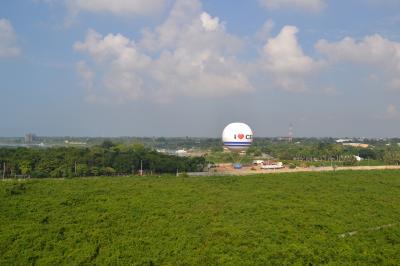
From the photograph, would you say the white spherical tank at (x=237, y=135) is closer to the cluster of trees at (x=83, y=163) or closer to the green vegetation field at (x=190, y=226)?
the cluster of trees at (x=83, y=163)

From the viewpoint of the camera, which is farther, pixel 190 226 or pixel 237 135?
pixel 237 135

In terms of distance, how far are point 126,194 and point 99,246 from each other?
27.2 feet

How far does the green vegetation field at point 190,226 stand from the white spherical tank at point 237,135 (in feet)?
63.6

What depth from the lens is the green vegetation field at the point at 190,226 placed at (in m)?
11.5

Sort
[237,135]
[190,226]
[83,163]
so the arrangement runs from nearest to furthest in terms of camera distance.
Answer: [190,226] → [237,135] → [83,163]

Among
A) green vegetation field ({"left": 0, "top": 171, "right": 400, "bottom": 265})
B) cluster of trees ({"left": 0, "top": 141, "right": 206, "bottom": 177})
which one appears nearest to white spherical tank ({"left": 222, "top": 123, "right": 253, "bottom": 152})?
cluster of trees ({"left": 0, "top": 141, "right": 206, "bottom": 177})

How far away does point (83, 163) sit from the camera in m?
44.1

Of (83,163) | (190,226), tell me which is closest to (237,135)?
(83,163)

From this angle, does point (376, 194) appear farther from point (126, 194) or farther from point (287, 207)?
point (126, 194)

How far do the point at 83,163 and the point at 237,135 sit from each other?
705 inches

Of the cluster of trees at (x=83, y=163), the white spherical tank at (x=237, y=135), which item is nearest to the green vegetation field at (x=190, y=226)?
the cluster of trees at (x=83, y=163)

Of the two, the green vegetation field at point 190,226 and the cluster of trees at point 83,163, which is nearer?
the green vegetation field at point 190,226

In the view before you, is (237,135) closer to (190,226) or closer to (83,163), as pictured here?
(83,163)

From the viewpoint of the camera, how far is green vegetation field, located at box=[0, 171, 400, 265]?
11.5m
